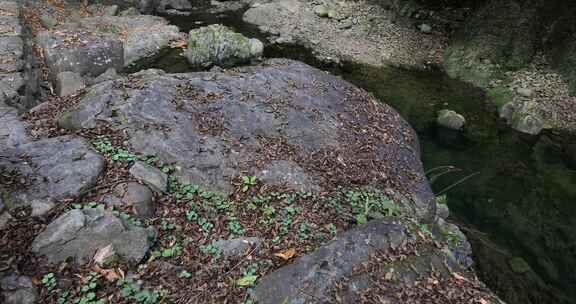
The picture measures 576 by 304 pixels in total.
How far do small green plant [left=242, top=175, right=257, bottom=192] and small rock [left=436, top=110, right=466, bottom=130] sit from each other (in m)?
7.85

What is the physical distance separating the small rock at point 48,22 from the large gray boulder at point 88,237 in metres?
12.6

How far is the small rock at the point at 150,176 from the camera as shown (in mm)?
4625

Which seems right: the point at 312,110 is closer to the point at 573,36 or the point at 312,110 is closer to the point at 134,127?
the point at 134,127

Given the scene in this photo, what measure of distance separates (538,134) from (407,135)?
17.7 feet

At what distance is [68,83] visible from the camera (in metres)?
9.77

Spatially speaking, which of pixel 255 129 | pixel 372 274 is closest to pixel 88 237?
pixel 372 274

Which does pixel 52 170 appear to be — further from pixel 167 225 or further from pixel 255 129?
pixel 255 129

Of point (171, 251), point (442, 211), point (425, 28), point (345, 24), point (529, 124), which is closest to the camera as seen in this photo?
point (171, 251)

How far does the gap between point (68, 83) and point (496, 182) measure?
10.8 metres

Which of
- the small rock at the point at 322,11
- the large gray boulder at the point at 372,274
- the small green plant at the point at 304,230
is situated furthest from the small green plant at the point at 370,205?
the small rock at the point at 322,11

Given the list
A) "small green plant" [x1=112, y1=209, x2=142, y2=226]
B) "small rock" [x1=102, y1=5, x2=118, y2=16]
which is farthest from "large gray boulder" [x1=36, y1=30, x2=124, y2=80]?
"small green plant" [x1=112, y1=209, x2=142, y2=226]

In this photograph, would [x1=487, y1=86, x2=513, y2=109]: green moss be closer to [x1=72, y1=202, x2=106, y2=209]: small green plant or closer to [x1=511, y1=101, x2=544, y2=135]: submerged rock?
[x1=511, y1=101, x2=544, y2=135]: submerged rock

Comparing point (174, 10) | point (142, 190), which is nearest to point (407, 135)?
point (142, 190)

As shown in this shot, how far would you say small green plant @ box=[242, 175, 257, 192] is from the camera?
17.0 feet
